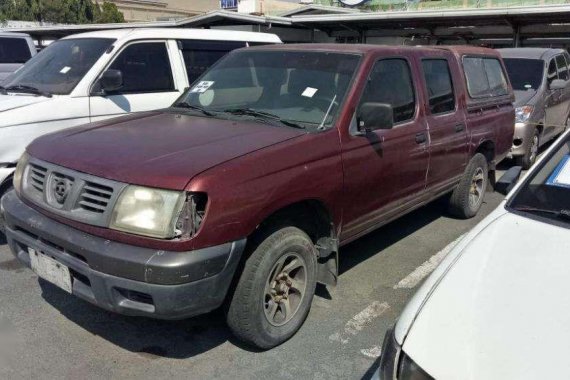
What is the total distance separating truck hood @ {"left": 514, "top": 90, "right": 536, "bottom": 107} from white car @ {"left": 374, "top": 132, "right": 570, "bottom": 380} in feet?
20.6

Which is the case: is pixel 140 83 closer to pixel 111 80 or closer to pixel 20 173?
pixel 111 80

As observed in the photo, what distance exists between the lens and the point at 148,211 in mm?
2697

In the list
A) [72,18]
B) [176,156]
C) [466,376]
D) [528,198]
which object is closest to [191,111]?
[176,156]

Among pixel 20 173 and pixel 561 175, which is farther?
pixel 20 173

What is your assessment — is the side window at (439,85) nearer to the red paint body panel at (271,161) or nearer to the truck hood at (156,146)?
the red paint body panel at (271,161)

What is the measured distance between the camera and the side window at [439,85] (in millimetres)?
4637

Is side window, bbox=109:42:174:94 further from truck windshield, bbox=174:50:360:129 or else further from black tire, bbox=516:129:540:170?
black tire, bbox=516:129:540:170

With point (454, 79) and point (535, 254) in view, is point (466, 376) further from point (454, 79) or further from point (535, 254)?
point (454, 79)

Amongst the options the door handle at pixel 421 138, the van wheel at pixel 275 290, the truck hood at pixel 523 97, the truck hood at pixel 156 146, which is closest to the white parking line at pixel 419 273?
the door handle at pixel 421 138

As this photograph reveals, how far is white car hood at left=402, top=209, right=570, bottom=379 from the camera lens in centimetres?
172

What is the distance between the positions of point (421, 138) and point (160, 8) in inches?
2640

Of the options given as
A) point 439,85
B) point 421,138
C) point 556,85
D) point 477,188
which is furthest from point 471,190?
point 556,85

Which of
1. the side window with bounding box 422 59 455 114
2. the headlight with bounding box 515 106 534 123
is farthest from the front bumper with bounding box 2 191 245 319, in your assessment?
the headlight with bounding box 515 106 534 123

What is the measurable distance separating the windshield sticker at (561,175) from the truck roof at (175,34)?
4.45 meters
